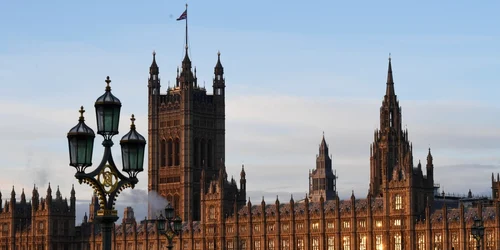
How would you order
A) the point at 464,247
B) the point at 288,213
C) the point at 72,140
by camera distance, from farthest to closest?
the point at 288,213, the point at 464,247, the point at 72,140

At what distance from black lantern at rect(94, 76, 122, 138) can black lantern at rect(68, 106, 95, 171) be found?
0.42 metres

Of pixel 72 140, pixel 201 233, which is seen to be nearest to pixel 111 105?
pixel 72 140

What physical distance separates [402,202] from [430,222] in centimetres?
547

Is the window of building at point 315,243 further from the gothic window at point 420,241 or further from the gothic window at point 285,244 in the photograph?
the gothic window at point 420,241

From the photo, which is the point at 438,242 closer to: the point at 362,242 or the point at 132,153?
the point at 362,242

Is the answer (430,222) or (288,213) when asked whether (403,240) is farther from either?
(288,213)

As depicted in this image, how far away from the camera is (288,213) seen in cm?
17175

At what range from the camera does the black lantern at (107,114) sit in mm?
31766

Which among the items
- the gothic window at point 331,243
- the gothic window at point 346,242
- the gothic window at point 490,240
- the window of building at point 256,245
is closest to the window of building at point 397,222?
the gothic window at point 346,242

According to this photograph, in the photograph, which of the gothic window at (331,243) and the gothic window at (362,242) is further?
the gothic window at (331,243)

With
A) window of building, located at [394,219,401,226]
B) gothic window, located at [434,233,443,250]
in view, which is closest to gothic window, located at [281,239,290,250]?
window of building, located at [394,219,401,226]

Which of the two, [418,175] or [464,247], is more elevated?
[418,175]

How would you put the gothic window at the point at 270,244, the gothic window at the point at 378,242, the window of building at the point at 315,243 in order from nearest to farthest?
the gothic window at the point at 378,242 < the window of building at the point at 315,243 < the gothic window at the point at 270,244

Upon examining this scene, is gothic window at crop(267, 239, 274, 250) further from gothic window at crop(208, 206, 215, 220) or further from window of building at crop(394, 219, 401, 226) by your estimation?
window of building at crop(394, 219, 401, 226)
